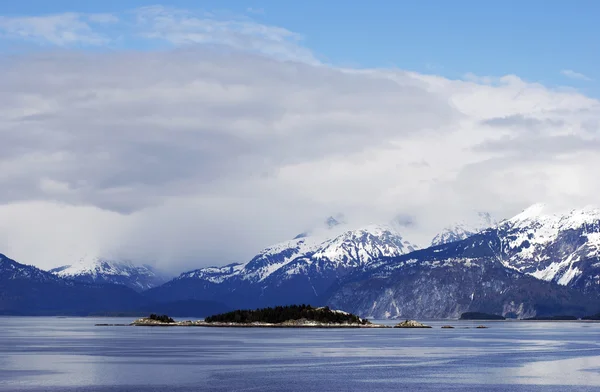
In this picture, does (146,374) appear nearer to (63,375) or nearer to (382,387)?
(63,375)

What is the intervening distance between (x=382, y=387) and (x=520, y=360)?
66.0 metres

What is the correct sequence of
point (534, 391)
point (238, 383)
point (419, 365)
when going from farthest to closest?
point (419, 365) → point (238, 383) → point (534, 391)

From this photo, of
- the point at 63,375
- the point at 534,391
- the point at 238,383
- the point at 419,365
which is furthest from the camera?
the point at 419,365

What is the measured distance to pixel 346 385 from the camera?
14150 cm

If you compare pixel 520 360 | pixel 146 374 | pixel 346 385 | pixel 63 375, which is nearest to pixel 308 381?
pixel 346 385

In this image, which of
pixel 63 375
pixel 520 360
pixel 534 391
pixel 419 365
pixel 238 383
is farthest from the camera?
pixel 520 360

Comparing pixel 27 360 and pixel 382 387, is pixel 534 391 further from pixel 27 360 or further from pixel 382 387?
pixel 27 360

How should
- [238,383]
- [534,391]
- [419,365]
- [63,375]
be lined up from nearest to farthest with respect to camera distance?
[534,391] < [238,383] < [63,375] < [419,365]

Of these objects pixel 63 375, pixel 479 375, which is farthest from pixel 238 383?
pixel 479 375

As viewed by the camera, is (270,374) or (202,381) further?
(270,374)

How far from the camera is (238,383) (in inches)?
5640

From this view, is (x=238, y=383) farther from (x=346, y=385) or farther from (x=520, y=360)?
(x=520, y=360)

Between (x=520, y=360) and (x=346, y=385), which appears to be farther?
(x=520, y=360)

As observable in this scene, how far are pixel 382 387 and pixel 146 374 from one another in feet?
135
